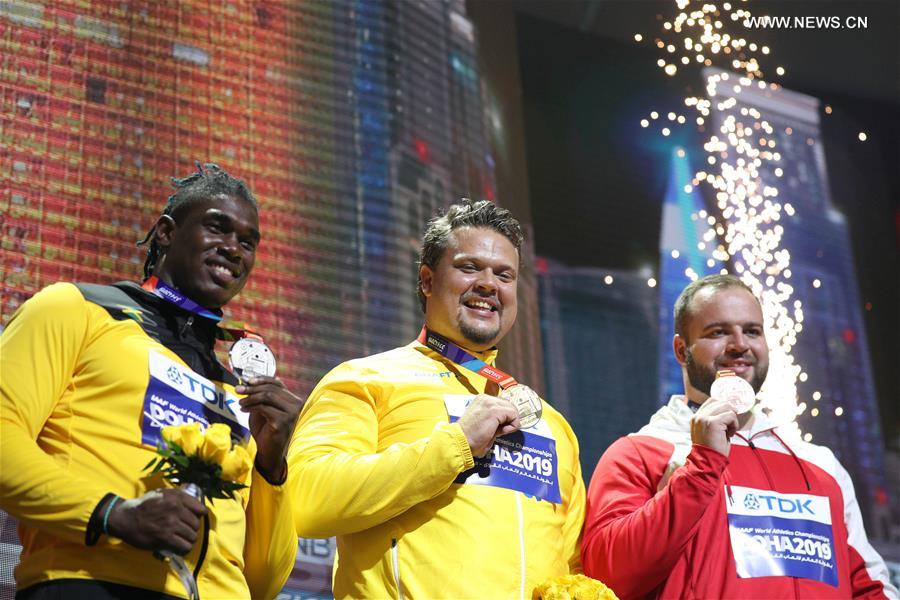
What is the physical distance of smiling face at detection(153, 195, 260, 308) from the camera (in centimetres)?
226

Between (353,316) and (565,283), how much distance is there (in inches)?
62.5

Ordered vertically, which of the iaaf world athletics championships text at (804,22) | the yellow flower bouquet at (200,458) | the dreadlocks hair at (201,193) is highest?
the iaaf world athletics championships text at (804,22)

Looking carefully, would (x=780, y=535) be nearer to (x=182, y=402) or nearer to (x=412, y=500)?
(x=412, y=500)

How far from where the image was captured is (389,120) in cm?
461

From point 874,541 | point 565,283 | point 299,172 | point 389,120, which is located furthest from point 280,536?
point 874,541

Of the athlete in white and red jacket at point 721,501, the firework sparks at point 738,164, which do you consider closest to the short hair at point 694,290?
the athlete in white and red jacket at point 721,501

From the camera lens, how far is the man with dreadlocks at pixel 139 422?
1761 mm

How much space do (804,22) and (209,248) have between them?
4.58 m

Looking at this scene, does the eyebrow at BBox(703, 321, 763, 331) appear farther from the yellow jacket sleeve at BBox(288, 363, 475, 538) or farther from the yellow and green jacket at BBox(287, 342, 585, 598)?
the yellow jacket sleeve at BBox(288, 363, 475, 538)

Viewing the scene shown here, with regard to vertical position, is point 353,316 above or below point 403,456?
above

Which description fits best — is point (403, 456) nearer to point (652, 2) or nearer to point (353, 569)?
point (353, 569)

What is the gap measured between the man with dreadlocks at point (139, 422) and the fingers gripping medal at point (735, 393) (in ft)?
3.71

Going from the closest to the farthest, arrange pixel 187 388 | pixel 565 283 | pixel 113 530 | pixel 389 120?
pixel 113 530
pixel 187 388
pixel 389 120
pixel 565 283

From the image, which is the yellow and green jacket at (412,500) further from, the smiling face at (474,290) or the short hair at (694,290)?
the short hair at (694,290)
